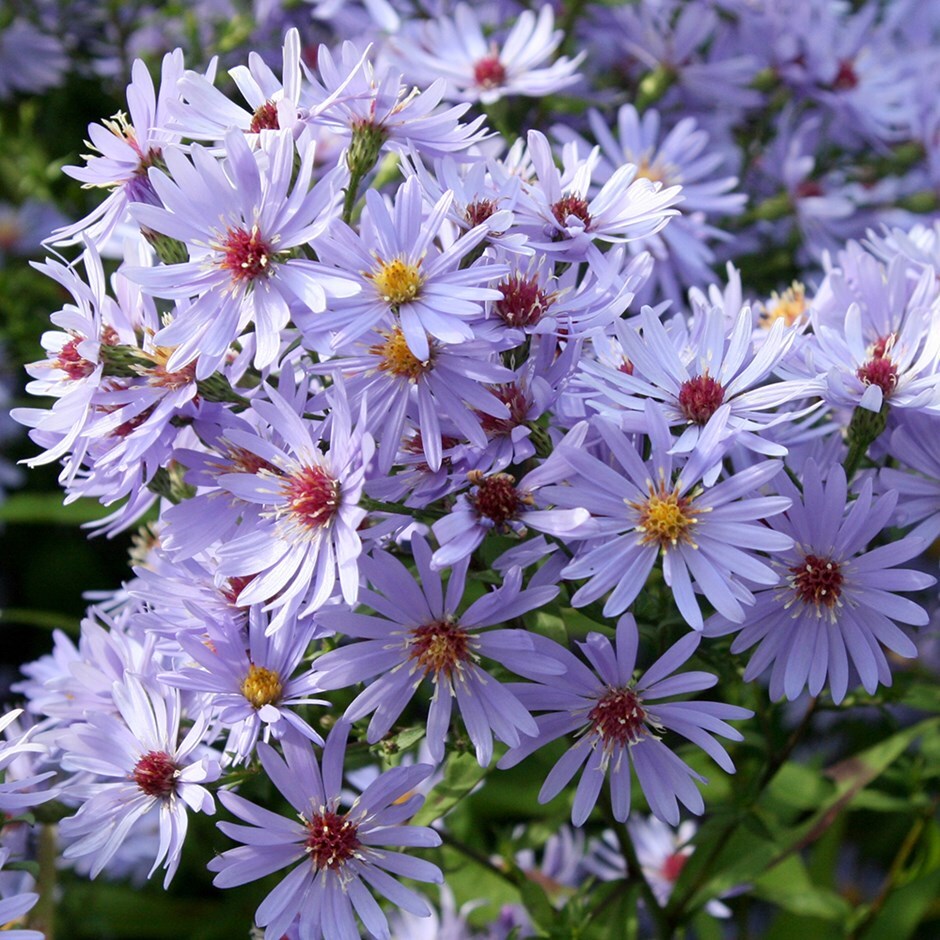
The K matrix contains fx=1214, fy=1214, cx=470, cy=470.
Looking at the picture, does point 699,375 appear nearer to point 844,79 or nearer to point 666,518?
point 666,518

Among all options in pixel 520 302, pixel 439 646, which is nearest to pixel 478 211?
pixel 520 302

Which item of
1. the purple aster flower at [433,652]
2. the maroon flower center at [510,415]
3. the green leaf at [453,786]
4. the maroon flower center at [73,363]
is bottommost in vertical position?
the green leaf at [453,786]

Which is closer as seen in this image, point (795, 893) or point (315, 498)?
point (315, 498)

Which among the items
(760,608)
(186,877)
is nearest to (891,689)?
(760,608)

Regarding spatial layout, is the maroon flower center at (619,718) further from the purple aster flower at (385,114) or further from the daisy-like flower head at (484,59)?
the daisy-like flower head at (484,59)

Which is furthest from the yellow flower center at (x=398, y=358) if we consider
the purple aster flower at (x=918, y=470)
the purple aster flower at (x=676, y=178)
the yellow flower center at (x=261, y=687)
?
the purple aster flower at (x=676, y=178)

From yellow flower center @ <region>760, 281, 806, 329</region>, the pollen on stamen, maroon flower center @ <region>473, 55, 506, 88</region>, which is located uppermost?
maroon flower center @ <region>473, 55, 506, 88</region>

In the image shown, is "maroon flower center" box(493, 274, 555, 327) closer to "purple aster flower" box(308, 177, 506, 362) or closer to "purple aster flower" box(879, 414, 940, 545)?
"purple aster flower" box(308, 177, 506, 362)

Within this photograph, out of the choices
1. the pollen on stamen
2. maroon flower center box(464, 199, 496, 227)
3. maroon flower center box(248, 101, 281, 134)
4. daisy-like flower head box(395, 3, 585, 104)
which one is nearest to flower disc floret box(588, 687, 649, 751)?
the pollen on stamen
